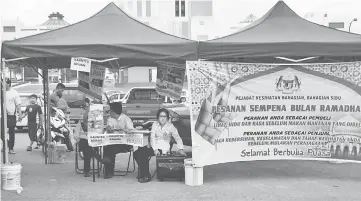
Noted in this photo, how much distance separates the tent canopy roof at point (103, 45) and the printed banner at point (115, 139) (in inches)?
53.8

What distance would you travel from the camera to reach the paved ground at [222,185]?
718 centimetres

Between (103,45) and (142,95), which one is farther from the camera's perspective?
(142,95)

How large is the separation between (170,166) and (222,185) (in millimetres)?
960

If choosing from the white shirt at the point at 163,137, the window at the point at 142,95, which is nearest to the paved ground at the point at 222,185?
the white shirt at the point at 163,137

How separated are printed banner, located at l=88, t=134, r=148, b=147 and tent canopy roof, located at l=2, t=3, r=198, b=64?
4.48 feet

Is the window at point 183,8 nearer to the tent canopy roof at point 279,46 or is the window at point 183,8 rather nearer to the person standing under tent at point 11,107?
the person standing under tent at point 11,107

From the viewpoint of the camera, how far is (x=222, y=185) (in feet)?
26.1

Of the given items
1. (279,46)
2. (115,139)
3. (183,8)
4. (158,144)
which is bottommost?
(158,144)

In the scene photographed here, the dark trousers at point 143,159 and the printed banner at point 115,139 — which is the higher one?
the printed banner at point 115,139

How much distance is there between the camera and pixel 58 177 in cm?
872

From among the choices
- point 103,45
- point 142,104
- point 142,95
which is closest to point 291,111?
point 103,45

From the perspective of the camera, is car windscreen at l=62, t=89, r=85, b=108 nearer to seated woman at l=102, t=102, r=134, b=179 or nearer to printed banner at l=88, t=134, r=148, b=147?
seated woman at l=102, t=102, r=134, b=179

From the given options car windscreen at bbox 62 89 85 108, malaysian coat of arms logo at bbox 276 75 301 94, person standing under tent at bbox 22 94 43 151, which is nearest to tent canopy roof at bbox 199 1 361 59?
malaysian coat of arms logo at bbox 276 75 301 94

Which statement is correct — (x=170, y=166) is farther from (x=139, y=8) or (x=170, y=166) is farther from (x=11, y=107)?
(x=139, y=8)
